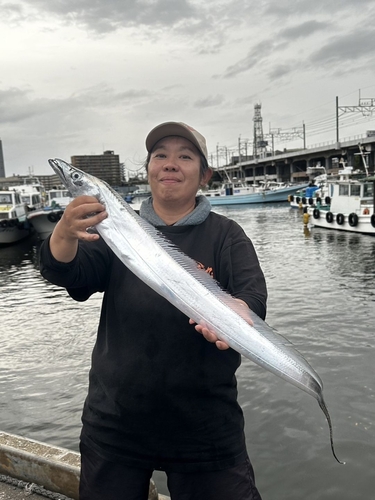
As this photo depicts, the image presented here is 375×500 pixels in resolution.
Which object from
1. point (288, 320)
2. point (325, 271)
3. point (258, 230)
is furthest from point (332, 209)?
point (288, 320)

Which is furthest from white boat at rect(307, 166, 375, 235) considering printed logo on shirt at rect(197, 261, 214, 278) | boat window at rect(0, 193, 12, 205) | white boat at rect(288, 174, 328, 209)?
printed logo on shirt at rect(197, 261, 214, 278)

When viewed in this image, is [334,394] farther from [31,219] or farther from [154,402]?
[31,219]

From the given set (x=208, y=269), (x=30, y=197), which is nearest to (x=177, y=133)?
(x=208, y=269)

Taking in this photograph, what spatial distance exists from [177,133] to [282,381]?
5934mm

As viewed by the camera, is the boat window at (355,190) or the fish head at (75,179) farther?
the boat window at (355,190)

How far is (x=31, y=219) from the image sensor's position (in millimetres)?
27656

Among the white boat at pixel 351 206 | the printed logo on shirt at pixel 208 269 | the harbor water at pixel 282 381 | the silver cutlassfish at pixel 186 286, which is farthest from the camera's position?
the white boat at pixel 351 206

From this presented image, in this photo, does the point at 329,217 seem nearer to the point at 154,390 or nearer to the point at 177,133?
the point at 177,133

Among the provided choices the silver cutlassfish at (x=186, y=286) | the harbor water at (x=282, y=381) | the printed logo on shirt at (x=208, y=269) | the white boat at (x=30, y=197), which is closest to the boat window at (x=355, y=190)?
the harbor water at (x=282, y=381)

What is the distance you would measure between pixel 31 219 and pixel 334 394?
2476 cm

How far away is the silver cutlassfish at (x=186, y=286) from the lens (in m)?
2.15

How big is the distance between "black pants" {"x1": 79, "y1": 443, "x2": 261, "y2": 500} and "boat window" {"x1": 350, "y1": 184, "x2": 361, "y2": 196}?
2589cm

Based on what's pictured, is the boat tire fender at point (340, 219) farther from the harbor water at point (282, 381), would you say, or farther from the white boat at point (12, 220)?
the white boat at point (12, 220)

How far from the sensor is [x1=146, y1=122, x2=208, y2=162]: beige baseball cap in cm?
255
